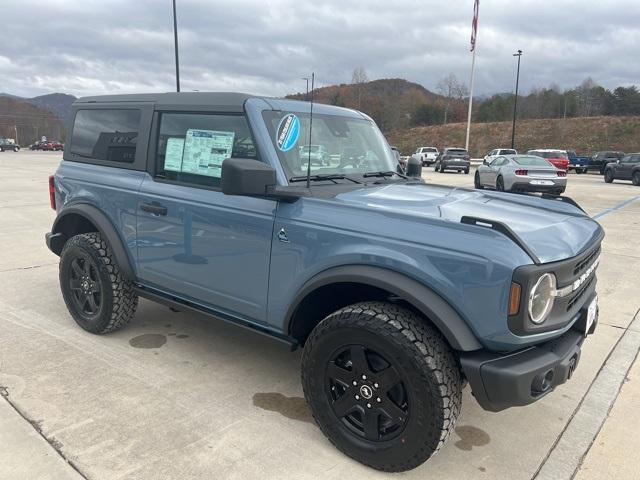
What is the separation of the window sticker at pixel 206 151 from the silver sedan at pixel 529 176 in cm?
1271

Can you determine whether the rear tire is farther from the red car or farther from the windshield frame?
the windshield frame

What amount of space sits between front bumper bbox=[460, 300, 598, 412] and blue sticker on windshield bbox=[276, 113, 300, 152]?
1545mm

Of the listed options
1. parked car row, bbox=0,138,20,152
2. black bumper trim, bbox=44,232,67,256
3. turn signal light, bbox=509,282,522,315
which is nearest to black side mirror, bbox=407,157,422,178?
turn signal light, bbox=509,282,522,315

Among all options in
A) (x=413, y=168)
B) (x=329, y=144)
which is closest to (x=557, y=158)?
(x=413, y=168)

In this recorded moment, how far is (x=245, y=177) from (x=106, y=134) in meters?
2.03

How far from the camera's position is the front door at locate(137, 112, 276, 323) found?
2947 millimetres

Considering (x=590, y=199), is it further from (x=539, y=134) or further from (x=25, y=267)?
(x=539, y=134)

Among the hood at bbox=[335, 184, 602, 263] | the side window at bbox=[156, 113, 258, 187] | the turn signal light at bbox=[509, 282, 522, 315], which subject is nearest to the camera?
the turn signal light at bbox=[509, 282, 522, 315]

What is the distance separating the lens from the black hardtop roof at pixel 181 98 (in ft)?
10.4

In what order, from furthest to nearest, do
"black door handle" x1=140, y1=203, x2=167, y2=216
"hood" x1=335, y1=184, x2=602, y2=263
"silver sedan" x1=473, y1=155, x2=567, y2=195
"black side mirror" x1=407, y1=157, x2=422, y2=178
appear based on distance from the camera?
"silver sedan" x1=473, y1=155, x2=567, y2=195 < "black side mirror" x1=407, y1=157, x2=422, y2=178 < "black door handle" x1=140, y1=203, x2=167, y2=216 < "hood" x1=335, y1=184, x2=602, y2=263

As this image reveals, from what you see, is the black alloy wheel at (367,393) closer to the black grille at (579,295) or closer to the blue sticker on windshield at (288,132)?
the black grille at (579,295)

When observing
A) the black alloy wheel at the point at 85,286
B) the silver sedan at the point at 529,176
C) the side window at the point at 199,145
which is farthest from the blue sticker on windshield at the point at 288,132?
the silver sedan at the point at 529,176

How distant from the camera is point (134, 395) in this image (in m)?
3.16

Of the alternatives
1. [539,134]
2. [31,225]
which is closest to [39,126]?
[539,134]
